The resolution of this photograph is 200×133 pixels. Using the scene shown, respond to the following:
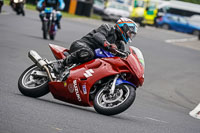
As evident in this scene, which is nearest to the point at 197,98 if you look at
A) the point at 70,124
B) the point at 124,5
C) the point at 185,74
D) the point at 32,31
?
the point at 185,74

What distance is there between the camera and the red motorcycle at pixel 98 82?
7352 millimetres

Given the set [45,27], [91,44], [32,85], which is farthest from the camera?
[45,27]

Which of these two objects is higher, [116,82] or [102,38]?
[102,38]

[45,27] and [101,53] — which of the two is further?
[45,27]

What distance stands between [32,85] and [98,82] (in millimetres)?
1105

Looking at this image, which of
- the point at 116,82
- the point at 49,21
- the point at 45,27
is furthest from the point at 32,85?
the point at 49,21

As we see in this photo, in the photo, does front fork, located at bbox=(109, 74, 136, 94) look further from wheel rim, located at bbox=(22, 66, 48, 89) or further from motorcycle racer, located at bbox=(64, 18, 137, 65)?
wheel rim, located at bbox=(22, 66, 48, 89)

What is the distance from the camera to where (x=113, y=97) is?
7402 millimetres

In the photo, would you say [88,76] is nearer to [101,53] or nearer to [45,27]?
[101,53]

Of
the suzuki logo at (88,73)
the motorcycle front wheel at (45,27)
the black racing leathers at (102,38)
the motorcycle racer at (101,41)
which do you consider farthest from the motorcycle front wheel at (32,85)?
the motorcycle front wheel at (45,27)

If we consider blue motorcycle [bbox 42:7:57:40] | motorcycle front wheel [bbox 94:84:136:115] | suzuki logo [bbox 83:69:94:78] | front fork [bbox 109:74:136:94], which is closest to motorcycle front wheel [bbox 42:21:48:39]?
blue motorcycle [bbox 42:7:57:40]

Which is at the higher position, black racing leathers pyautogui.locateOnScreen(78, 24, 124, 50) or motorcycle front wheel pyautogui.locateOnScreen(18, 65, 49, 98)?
black racing leathers pyautogui.locateOnScreen(78, 24, 124, 50)

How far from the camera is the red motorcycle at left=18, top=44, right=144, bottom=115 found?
7352mm

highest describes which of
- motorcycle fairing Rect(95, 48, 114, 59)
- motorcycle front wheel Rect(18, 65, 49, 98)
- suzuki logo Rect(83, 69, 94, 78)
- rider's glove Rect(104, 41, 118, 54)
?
rider's glove Rect(104, 41, 118, 54)
